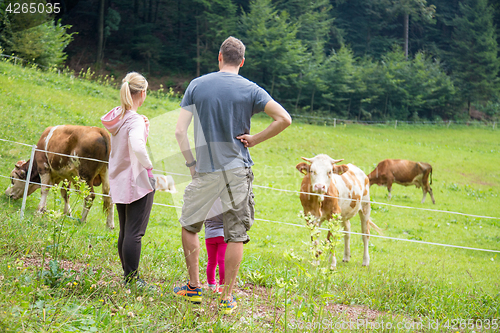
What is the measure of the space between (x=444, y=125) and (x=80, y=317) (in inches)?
1484

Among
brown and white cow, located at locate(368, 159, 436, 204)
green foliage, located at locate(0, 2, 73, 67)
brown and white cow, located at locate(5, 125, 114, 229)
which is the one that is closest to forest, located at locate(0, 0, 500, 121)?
green foliage, located at locate(0, 2, 73, 67)

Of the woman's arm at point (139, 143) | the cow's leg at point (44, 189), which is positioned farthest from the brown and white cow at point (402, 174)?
the woman's arm at point (139, 143)

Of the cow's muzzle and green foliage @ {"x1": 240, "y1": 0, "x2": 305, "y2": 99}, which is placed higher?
green foliage @ {"x1": 240, "y1": 0, "x2": 305, "y2": 99}

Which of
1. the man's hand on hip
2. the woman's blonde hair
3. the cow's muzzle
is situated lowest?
the cow's muzzle

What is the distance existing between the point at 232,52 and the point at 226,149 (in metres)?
0.80

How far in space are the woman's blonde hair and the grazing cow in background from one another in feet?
21.7

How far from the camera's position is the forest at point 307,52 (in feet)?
107

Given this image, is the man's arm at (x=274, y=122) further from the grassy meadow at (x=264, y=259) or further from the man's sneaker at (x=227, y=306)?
the man's sneaker at (x=227, y=306)

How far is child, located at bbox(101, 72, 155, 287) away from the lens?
3.18 metres

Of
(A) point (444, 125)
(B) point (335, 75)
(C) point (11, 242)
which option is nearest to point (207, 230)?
(C) point (11, 242)

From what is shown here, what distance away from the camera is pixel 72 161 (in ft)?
20.7

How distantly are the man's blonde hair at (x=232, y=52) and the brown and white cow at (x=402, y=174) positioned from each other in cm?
1192

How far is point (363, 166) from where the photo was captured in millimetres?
16844

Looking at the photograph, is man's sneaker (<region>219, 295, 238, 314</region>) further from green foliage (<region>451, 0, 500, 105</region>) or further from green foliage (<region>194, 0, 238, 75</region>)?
green foliage (<region>451, 0, 500, 105</region>)
